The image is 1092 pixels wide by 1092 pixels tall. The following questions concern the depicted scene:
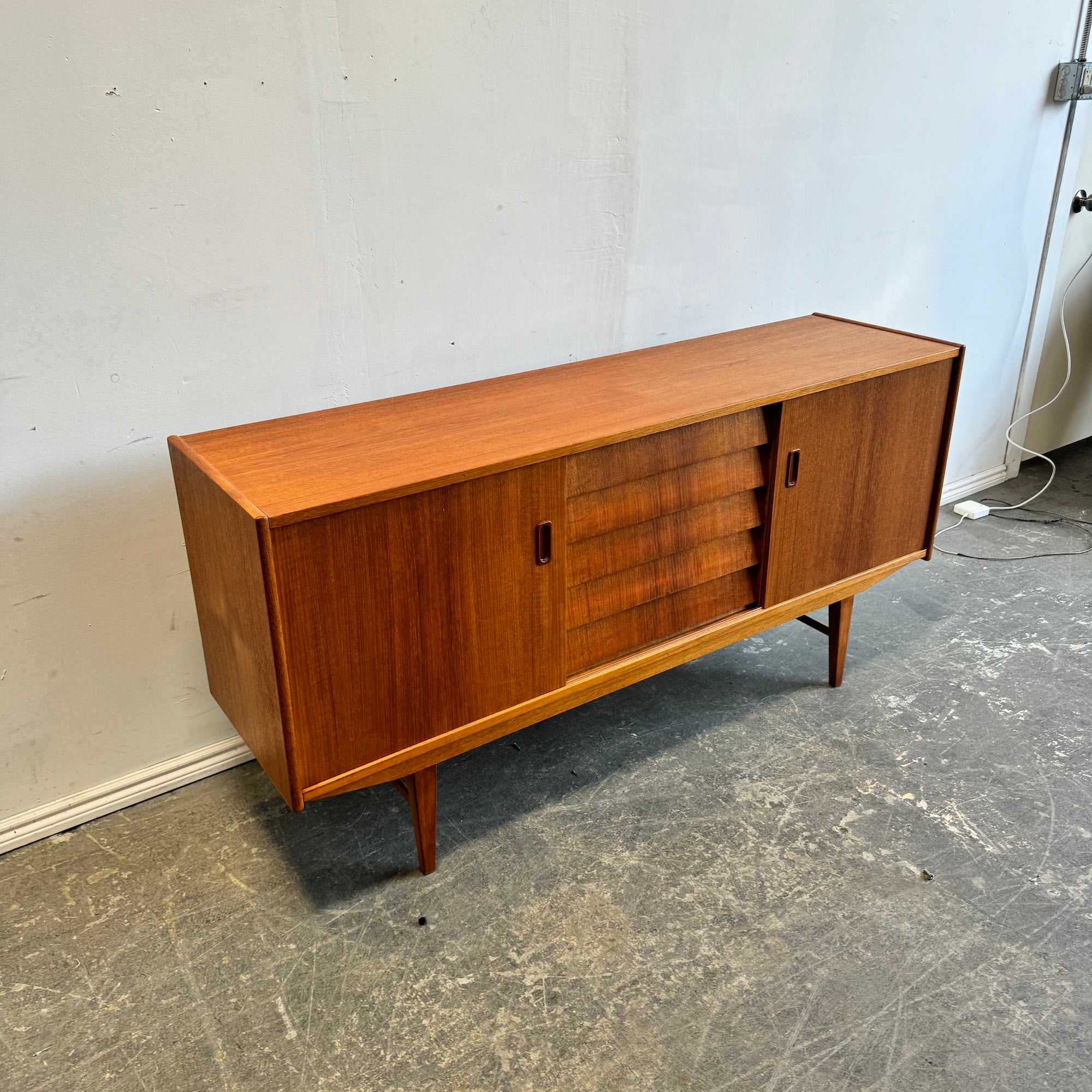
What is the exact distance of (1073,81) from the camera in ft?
10.3

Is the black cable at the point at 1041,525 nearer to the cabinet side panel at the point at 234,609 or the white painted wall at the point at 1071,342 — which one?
the white painted wall at the point at 1071,342

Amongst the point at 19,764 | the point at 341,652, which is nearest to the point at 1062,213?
the point at 341,652

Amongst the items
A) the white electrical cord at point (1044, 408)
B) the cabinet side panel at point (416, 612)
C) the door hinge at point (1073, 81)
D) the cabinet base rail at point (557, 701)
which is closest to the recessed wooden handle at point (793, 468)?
the cabinet base rail at point (557, 701)

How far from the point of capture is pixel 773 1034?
159 centimetres

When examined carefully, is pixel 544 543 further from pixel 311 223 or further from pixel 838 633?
pixel 838 633

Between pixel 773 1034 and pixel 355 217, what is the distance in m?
1.64

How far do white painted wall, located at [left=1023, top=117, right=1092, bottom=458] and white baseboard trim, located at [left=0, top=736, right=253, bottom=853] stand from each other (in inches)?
122

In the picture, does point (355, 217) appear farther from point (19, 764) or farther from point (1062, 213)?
point (1062, 213)

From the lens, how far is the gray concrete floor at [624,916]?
1554 millimetres

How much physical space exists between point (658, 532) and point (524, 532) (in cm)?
33

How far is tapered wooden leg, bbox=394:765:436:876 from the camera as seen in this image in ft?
6.00

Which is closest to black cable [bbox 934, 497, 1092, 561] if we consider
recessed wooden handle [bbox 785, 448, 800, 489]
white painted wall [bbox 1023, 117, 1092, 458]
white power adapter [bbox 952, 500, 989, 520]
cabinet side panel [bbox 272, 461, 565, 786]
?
white power adapter [bbox 952, 500, 989, 520]

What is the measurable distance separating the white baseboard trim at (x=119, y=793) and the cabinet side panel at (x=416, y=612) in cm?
64

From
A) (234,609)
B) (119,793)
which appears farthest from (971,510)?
(119,793)
